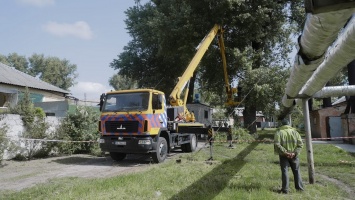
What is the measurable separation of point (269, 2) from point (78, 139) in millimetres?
17405

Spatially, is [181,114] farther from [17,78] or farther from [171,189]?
[17,78]

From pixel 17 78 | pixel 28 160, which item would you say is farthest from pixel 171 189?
pixel 17 78

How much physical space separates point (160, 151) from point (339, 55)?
29.5 feet

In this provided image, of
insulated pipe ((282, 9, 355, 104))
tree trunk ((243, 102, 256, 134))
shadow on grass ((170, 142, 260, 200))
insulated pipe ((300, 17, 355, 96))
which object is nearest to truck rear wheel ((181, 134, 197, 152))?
shadow on grass ((170, 142, 260, 200))

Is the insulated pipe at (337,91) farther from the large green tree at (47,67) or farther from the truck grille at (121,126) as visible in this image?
the large green tree at (47,67)

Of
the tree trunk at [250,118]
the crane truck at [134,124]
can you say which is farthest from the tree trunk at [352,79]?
the crane truck at [134,124]

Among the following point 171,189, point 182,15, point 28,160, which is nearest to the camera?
point 171,189

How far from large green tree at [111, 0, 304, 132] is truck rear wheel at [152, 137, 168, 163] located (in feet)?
36.0

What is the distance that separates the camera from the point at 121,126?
1176cm

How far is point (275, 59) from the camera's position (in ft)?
88.8

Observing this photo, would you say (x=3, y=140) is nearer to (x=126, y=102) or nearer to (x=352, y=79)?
(x=126, y=102)

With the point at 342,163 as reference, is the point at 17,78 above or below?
above

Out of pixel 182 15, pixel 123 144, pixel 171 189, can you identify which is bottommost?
pixel 171 189

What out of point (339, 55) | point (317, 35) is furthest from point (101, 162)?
point (317, 35)
